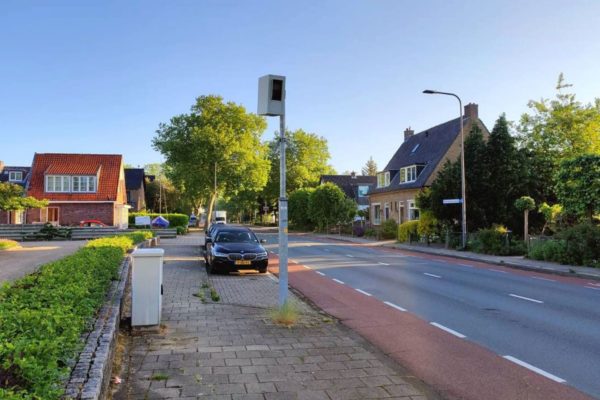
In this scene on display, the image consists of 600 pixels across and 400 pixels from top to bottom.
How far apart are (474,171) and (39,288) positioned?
25.6 meters

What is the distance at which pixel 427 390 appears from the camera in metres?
5.06

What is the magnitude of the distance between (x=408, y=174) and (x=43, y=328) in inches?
1605

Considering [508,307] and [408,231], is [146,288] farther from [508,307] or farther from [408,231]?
[408,231]

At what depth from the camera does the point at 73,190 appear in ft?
155

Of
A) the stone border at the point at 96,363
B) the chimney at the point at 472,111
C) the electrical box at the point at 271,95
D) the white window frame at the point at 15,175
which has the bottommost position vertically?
the stone border at the point at 96,363

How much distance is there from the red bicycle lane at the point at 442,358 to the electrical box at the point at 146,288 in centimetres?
315

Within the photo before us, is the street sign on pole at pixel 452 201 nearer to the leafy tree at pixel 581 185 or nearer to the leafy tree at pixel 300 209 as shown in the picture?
the leafy tree at pixel 581 185

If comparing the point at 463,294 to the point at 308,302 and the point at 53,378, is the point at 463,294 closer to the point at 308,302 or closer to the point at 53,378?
the point at 308,302

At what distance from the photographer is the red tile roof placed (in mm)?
46750

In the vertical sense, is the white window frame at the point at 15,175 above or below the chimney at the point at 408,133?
below

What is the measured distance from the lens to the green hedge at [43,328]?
3.05 m

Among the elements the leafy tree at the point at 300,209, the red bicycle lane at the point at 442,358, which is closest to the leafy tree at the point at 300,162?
the leafy tree at the point at 300,209

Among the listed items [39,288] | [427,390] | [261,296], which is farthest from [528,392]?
[261,296]

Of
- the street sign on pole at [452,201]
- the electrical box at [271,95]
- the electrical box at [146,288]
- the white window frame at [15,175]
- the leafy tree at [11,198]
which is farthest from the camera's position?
the white window frame at [15,175]
